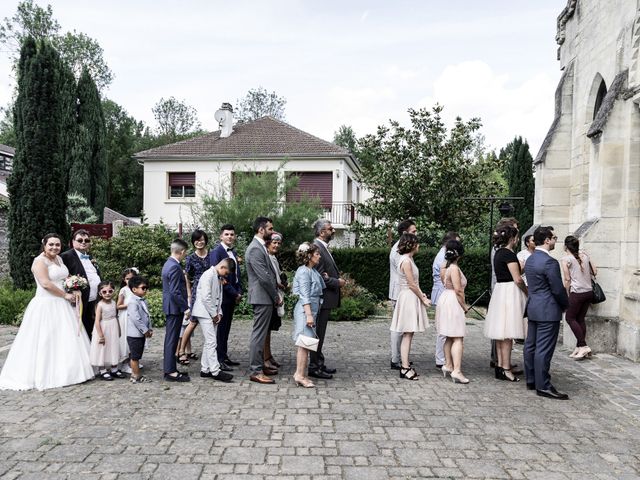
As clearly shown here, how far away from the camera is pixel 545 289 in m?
6.19

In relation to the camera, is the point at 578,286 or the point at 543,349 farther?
the point at 578,286

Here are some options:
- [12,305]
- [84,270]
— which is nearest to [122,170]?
[12,305]

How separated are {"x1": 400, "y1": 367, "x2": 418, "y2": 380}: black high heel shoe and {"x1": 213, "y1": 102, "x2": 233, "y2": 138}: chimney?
24017 millimetres

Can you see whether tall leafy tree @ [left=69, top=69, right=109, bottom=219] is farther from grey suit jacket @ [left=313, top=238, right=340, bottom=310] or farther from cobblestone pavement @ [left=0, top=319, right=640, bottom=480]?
grey suit jacket @ [left=313, top=238, right=340, bottom=310]

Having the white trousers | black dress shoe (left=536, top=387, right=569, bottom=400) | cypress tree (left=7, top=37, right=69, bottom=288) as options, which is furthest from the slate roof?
black dress shoe (left=536, top=387, right=569, bottom=400)

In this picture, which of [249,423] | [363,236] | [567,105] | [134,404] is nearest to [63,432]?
[134,404]

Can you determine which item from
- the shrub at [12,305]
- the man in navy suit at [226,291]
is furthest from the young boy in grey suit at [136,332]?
the shrub at [12,305]

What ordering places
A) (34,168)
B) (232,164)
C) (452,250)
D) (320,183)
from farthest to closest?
(320,183) < (232,164) < (34,168) < (452,250)

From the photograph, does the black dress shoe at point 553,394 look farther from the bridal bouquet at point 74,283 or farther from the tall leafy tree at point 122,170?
the tall leafy tree at point 122,170

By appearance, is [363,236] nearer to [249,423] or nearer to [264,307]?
[264,307]

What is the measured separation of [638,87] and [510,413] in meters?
5.62

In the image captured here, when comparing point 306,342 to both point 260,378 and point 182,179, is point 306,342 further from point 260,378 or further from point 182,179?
point 182,179

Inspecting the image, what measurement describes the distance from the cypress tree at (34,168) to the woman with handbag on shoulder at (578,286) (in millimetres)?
10884

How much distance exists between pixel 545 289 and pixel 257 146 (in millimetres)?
22337
